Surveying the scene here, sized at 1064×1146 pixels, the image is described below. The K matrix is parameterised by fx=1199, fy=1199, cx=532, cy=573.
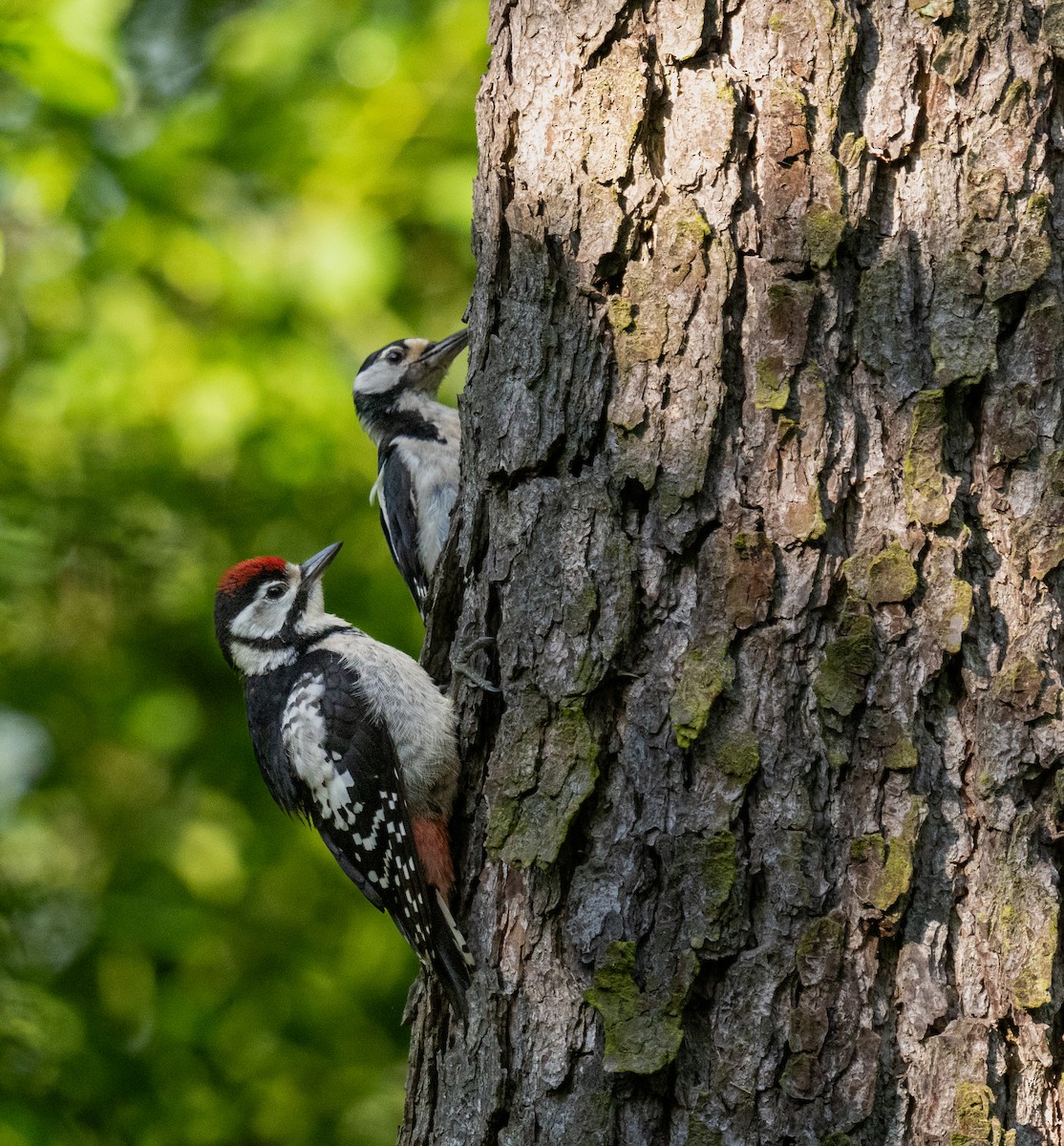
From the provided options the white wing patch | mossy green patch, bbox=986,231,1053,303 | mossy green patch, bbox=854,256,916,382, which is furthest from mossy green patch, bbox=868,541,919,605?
the white wing patch

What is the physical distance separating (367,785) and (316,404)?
1737 mm

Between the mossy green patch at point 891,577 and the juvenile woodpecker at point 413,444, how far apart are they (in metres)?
2.38

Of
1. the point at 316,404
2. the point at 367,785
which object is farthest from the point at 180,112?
the point at 367,785

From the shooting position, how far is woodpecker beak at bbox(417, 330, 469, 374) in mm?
4535

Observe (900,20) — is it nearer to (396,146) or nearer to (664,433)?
(664,433)

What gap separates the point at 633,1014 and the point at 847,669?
67 centimetres

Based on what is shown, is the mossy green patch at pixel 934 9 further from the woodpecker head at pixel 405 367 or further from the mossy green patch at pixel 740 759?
the woodpecker head at pixel 405 367

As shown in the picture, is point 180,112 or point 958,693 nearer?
point 958,693

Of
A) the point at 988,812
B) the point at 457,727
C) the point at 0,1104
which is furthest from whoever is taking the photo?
the point at 0,1104

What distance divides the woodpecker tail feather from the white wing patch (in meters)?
0.70

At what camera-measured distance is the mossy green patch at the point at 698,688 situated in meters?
2.01

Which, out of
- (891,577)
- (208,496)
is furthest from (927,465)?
(208,496)

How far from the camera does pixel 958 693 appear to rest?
1934mm

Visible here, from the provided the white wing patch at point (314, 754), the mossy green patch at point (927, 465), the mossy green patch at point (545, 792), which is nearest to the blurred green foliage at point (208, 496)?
the white wing patch at point (314, 754)
